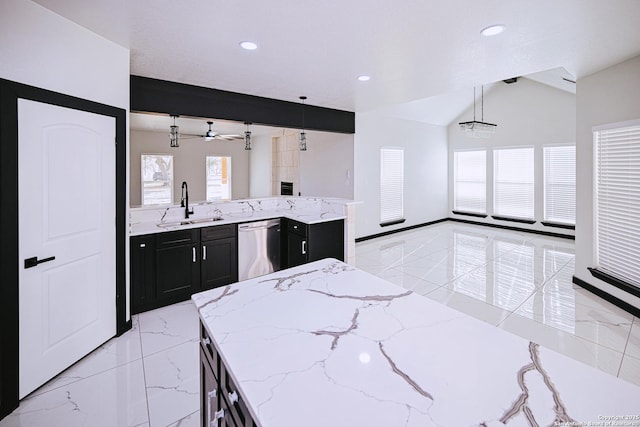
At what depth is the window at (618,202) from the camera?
10.9 ft

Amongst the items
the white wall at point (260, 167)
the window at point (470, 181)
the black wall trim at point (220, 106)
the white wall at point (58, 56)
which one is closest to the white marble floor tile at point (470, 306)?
the black wall trim at point (220, 106)

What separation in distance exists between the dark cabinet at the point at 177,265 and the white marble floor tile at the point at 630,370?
4.04 meters

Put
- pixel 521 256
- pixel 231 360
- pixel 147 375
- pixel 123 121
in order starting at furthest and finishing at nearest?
pixel 521 256
pixel 123 121
pixel 147 375
pixel 231 360

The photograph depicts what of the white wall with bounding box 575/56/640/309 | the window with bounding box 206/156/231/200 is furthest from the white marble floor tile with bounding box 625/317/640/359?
the window with bounding box 206/156/231/200

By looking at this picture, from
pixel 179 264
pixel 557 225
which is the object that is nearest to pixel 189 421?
pixel 179 264

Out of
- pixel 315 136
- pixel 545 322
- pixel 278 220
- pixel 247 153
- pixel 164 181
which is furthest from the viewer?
pixel 247 153

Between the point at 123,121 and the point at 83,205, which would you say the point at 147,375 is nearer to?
the point at 83,205

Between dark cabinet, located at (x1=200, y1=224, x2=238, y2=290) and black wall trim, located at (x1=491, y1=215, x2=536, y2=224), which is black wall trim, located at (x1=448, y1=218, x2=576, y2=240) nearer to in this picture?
black wall trim, located at (x1=491, y1=215, x2=536, y2=224)

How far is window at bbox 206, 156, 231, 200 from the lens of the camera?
9.77 metres

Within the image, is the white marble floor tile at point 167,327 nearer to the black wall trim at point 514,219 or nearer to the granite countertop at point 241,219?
the granite countertop at point 241,219

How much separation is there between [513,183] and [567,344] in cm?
598

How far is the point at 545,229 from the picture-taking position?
24.0 feet

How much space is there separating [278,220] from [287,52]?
7.56 feet

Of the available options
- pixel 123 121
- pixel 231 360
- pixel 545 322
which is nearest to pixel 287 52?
pixel 123 121
